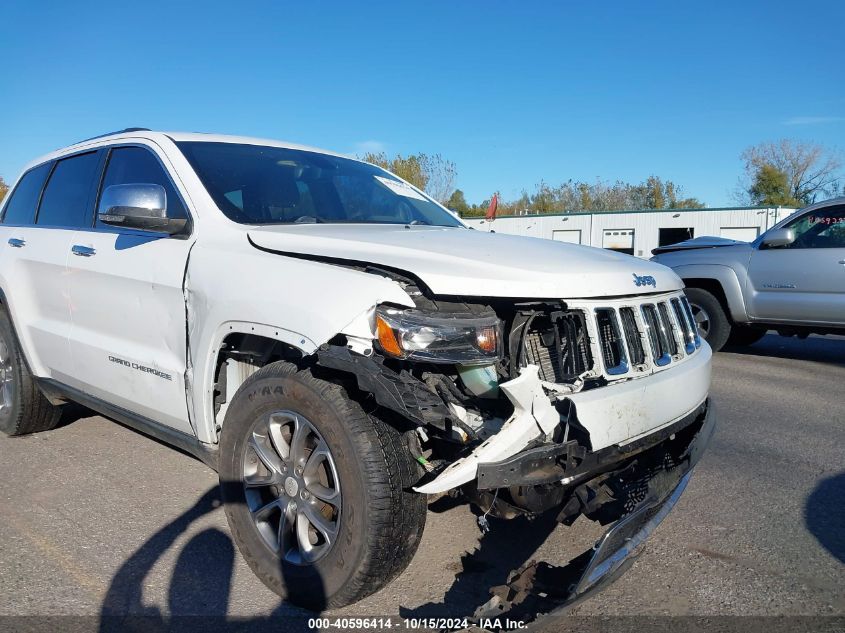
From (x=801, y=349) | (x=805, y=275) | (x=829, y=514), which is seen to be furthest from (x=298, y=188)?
(x=801, y=349)

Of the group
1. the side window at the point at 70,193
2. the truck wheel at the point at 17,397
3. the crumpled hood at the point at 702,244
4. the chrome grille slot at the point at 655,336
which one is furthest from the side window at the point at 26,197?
the crumpled hood at the point at 702,244

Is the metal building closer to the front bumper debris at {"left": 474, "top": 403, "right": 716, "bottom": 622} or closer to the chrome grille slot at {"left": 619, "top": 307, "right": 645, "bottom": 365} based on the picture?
the chrome grille slot at {"left": 619, "top": 307, "right": 645, "bottom": 365}

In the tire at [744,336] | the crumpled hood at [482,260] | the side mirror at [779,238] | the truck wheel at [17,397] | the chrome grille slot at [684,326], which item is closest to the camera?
the crumpled hood at [482,260]

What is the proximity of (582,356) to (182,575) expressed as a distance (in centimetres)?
198

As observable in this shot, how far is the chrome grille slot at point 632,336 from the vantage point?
2.62m

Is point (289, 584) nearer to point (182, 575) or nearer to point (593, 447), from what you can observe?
point (182, 575)

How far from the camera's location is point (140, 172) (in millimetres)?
3590

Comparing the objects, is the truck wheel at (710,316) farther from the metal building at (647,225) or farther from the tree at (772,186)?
→ the tree at (772,186)

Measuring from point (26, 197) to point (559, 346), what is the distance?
4157 millimetres

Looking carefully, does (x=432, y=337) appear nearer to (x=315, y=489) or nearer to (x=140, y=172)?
(x=315, y=489)

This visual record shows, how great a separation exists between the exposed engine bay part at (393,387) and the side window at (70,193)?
237 centimetres

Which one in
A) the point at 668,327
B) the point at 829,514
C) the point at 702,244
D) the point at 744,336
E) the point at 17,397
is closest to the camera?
the point at 668,327

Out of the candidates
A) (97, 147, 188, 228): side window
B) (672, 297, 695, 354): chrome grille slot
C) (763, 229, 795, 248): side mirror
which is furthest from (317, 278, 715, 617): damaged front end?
(763, 229, 795, 248): side mirror

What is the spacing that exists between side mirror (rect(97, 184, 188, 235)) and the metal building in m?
30.2
